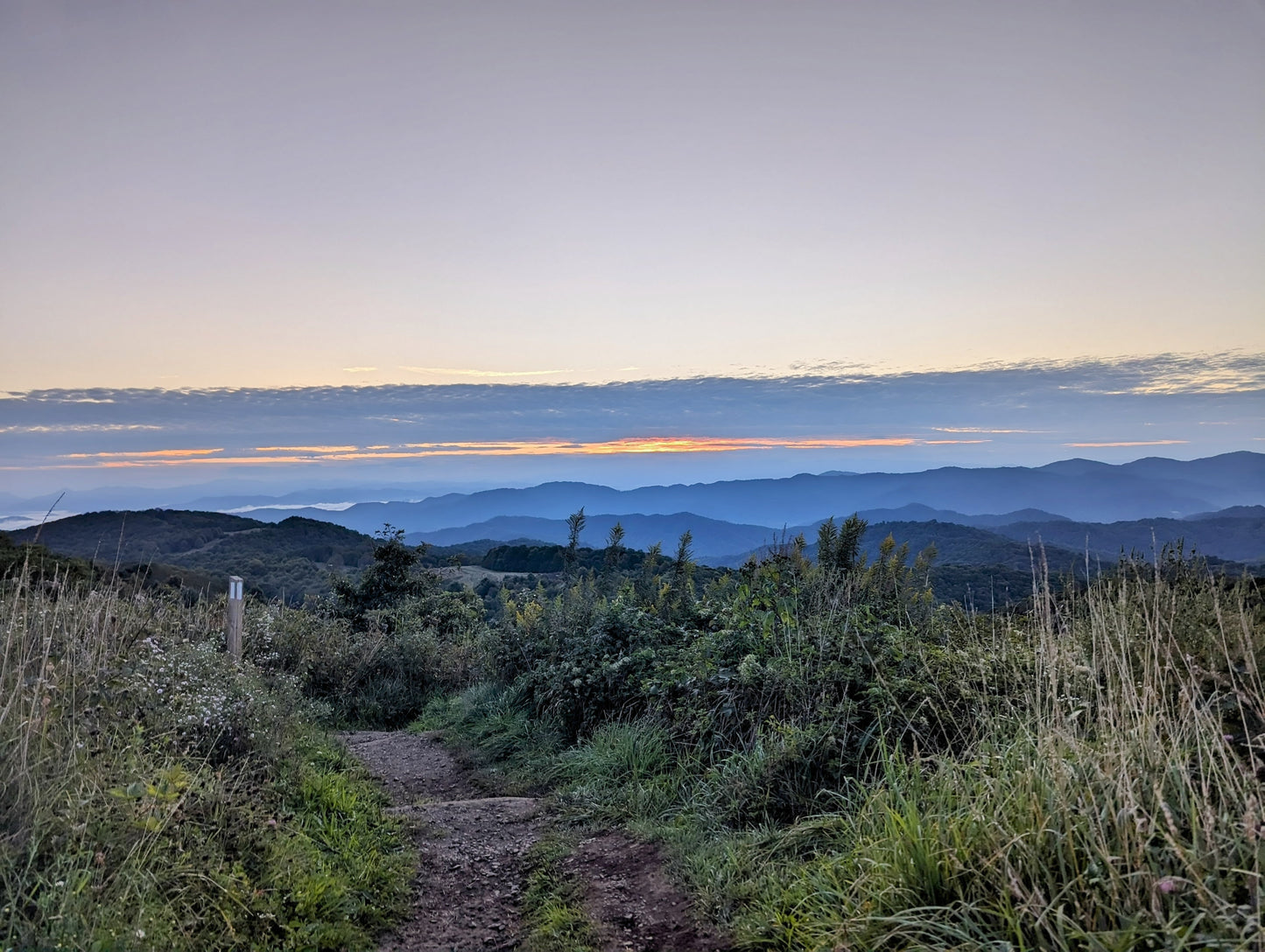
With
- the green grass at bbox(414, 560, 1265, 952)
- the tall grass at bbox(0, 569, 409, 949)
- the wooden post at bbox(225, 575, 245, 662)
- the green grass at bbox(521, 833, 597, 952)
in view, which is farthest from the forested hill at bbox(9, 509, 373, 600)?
the green grass at bbox(521, 833, 597, 952)

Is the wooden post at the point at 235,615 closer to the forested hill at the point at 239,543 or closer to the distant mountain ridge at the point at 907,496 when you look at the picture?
the distant mountain ridge at the point at 907,496

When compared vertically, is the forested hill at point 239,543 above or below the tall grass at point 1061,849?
below

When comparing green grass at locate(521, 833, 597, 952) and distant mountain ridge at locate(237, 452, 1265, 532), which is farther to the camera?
distant mountain ridge at locate(237, 452, 1265, 532)

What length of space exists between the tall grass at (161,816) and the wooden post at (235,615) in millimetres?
2797

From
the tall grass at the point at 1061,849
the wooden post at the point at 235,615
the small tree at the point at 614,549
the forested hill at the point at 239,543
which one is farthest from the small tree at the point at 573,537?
the forested hill at the point at 239,543

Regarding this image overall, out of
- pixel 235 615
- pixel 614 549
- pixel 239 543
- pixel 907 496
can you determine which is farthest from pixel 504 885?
pixel 907 496

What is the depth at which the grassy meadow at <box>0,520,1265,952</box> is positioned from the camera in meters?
2.93

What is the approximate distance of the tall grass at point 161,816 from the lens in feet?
10.7

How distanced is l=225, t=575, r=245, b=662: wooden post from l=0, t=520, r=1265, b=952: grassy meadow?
59 cm

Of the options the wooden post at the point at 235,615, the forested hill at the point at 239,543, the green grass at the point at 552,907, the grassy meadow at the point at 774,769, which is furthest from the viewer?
the forested hill at the point at 239,543

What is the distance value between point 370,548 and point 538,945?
14.9 m

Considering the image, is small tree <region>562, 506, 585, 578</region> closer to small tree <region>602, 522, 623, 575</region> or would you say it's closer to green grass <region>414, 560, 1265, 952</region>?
small tree <region>602, 522, 623, 575</region>

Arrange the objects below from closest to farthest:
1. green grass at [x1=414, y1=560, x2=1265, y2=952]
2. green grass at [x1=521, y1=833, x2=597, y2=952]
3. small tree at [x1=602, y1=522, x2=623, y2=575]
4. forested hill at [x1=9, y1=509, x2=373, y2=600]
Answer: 1. green grass at [x1=414, y1=560, x2=1265, y2=952]
2. green grass at [x1=521, y1=833, x2=597, y2=952]
3. small tree at [x1=602, y1=522, x2=623, y2=575]
4. forested hill at [x1=9, y1=509, x2=373, y2=600]

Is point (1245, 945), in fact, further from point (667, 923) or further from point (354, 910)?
point (354, 910)
